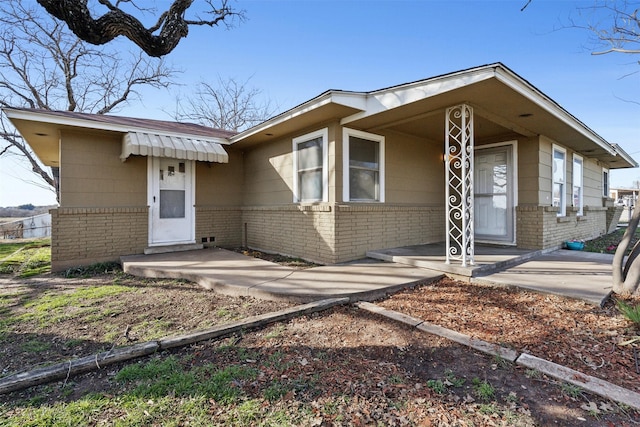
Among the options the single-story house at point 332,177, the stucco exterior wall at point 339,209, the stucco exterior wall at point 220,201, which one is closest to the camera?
the single-story house at point 332,177

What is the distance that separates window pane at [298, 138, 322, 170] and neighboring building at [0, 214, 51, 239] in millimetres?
14524

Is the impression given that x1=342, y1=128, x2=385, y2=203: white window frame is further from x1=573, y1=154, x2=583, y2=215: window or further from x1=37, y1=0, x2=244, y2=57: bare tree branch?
x1=573, y1=154, x2=583, y2=215: window

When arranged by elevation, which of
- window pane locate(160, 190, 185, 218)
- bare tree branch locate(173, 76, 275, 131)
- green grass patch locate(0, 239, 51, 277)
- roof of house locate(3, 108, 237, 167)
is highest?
bare tree branch locate(173, 76, 275, 131)

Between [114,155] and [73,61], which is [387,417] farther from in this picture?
[73,61]

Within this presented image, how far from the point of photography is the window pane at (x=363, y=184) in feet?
19.5

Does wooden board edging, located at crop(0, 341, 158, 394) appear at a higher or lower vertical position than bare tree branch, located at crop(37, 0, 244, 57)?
lower

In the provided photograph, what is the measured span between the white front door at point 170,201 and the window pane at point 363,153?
412 cm

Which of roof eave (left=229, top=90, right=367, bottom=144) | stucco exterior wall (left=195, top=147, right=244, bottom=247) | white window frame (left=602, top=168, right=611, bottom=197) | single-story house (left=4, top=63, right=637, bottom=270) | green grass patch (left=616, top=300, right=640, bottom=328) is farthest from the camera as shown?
white window frame (left=602, top=168, right=611, bottom=197)

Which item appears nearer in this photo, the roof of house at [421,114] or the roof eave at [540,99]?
the roof eave at [540,99]

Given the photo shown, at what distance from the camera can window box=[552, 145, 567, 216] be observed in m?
7.13

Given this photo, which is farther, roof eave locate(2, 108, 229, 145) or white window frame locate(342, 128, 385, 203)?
white window frame locate(342, 128, 385, 203)

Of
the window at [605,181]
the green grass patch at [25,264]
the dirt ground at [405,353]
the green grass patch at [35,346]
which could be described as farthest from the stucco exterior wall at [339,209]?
the window at [605,181]

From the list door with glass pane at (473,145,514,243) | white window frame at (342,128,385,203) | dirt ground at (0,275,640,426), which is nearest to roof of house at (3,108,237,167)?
white window frame at (342,128,385,203)

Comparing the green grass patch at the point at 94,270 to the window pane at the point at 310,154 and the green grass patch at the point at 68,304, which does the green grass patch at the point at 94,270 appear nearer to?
the green grass patch at the point at 68,304
